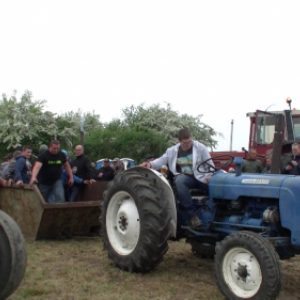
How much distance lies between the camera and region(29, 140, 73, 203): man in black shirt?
7344mm

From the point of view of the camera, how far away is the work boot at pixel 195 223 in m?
4.98

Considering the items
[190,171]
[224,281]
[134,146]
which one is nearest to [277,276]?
[224,281]

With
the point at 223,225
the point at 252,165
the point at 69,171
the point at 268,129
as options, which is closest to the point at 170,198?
the point at 223,225

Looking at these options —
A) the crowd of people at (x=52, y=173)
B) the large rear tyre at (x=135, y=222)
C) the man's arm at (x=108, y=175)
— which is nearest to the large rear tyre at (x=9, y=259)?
the large rear tyre at (x=135, y=222)

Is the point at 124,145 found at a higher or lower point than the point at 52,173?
higher

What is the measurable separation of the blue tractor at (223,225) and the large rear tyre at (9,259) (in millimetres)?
1637

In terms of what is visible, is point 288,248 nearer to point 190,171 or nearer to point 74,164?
point 190,171

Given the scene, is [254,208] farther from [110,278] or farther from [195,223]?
[110,278]

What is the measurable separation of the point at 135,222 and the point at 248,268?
60.6 inches

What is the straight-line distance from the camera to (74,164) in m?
8.23

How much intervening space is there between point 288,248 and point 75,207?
3429mm

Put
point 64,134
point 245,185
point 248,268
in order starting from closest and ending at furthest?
point 248,268
point 245,185
point 64,134

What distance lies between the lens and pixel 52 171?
24.3 feet

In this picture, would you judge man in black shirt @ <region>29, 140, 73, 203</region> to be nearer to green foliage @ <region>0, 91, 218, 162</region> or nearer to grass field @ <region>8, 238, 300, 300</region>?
grass field @ <region>8, 238, 300, 300</region>
